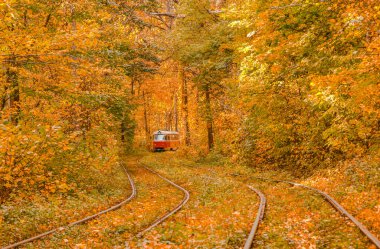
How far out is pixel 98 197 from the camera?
15.0 m

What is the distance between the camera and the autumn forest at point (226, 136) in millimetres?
9258

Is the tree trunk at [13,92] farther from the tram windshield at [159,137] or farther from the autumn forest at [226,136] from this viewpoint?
the tram windshield at [159,137]

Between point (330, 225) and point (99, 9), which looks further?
point (99, 9)

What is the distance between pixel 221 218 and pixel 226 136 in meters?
16.8

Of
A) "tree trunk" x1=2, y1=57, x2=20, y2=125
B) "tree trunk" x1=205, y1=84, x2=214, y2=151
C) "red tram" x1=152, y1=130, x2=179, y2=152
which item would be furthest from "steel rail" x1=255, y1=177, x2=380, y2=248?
"red tram" x1=152, y1=130, x2=179, y2=152

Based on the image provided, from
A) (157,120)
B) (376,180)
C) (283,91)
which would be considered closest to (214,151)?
(283,91)

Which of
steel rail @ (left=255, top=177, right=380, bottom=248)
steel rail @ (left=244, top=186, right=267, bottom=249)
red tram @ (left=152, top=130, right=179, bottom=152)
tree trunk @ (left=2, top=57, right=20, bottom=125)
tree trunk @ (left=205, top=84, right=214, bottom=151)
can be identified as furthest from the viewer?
red tram @ (left=152, top=130, right=179, bottom=152)

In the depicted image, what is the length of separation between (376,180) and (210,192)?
6163 mm

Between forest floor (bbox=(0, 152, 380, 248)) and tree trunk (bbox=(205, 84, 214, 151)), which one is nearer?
forest floor (bbox=(0, 152, 380, 248))

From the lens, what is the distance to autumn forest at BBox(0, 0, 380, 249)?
30.4 ft

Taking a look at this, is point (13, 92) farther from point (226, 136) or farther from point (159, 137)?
point (159, 137)

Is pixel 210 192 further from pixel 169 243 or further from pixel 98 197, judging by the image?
pixel 169 243

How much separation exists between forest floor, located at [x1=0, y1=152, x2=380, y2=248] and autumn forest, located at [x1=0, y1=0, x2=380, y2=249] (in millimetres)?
52

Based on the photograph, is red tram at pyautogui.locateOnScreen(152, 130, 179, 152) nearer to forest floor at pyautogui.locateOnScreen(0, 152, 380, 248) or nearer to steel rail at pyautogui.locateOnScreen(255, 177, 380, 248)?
forest floor at pyautogui.locateOnScreen(0, 152, 380, 248)
